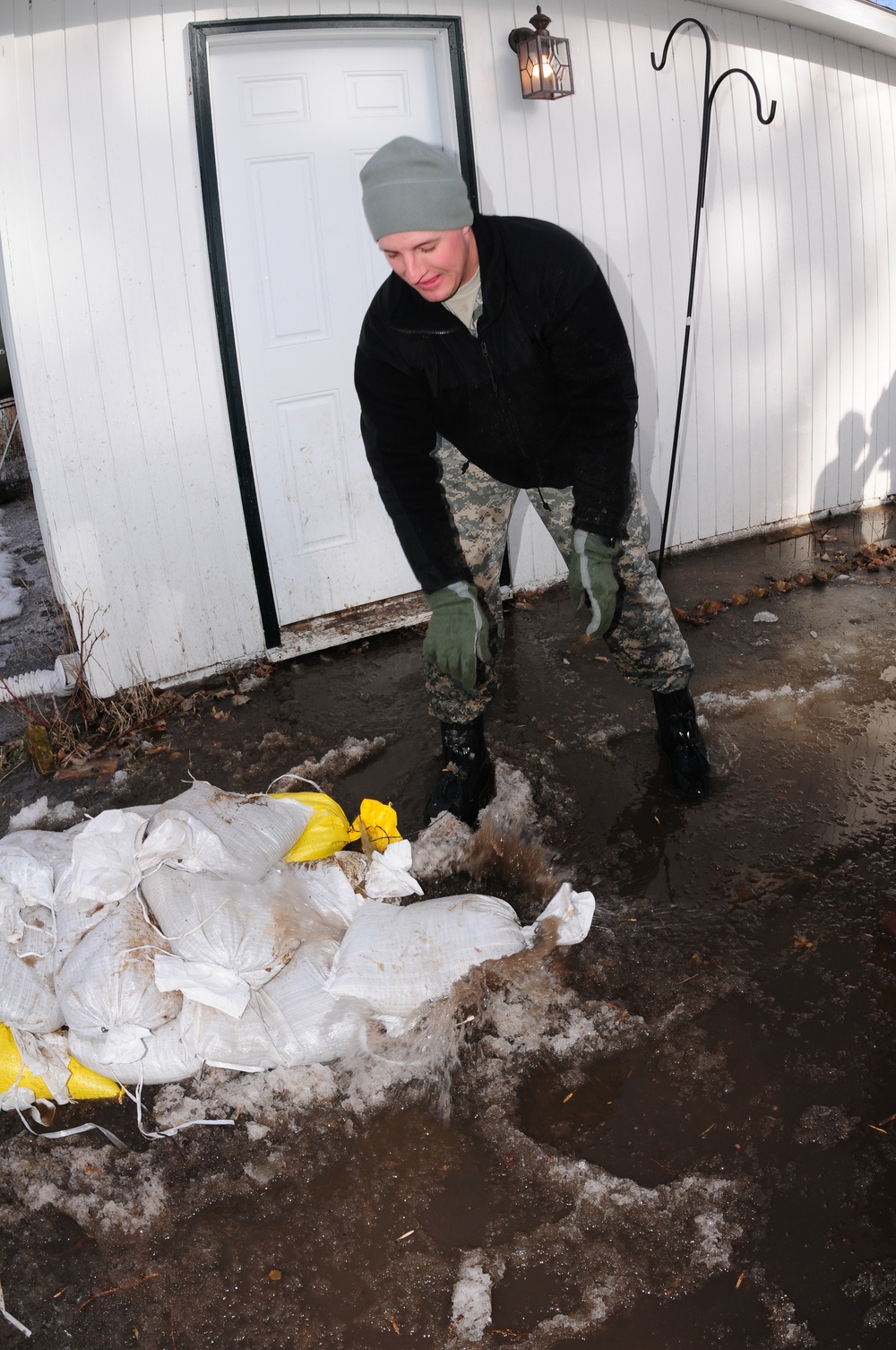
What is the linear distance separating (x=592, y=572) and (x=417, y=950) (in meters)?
1.16

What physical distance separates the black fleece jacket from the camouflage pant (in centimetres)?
5

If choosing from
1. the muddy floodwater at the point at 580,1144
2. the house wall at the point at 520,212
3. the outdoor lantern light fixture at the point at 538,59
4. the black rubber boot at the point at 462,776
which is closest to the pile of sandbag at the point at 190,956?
the muddy floodwater at the point at 580,1144

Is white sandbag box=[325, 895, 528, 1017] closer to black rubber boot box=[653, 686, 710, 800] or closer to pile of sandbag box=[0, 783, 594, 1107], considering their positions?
pile of sandbag box=[0, 783, 594, 1107]

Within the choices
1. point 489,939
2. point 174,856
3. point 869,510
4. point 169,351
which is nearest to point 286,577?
point 169,351

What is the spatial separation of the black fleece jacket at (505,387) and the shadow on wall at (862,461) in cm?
377

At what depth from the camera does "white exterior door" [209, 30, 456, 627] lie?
394 cm

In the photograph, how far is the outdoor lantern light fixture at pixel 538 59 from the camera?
13.7ft

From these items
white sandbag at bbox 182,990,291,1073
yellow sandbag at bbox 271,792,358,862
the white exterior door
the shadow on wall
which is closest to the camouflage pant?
yellow sandbag at bbox 271,792,358,862

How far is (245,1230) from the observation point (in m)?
1.92

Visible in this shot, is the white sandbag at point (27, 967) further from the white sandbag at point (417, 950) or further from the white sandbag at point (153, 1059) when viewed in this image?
the white sandbag at point (417, 950)

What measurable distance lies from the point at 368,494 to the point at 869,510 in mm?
3471

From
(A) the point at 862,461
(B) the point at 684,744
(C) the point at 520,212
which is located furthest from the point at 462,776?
(A) the point at 862,461

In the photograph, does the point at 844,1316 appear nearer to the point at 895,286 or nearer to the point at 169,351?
the point at 169,351

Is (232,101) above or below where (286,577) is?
above
